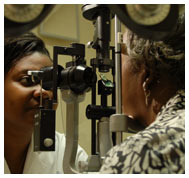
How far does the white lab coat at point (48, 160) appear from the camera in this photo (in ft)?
3.97

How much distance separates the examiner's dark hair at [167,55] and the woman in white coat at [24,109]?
1.49 feet

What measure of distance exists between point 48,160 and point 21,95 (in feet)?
0.91

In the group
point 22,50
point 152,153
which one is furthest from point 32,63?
point 152,153

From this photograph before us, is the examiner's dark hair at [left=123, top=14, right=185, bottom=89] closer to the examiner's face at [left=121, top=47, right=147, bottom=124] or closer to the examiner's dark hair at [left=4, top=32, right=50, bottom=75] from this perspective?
the examiner's face at [left=121, top=47, right=147, bottom=124]

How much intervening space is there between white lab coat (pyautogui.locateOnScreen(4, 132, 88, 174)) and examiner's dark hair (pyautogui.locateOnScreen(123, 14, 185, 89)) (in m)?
0.49

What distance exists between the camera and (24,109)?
126 cm

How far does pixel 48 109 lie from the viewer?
42.7 inches

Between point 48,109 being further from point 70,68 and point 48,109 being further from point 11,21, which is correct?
point 11,21

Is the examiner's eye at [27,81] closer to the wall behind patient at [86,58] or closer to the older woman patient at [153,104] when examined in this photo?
the wall behind patient at [86,58]

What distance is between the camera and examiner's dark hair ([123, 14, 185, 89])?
79 centimetres

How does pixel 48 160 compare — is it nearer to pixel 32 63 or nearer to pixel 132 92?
pixel 32 63

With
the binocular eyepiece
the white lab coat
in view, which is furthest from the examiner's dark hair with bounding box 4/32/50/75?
the white lab coat
